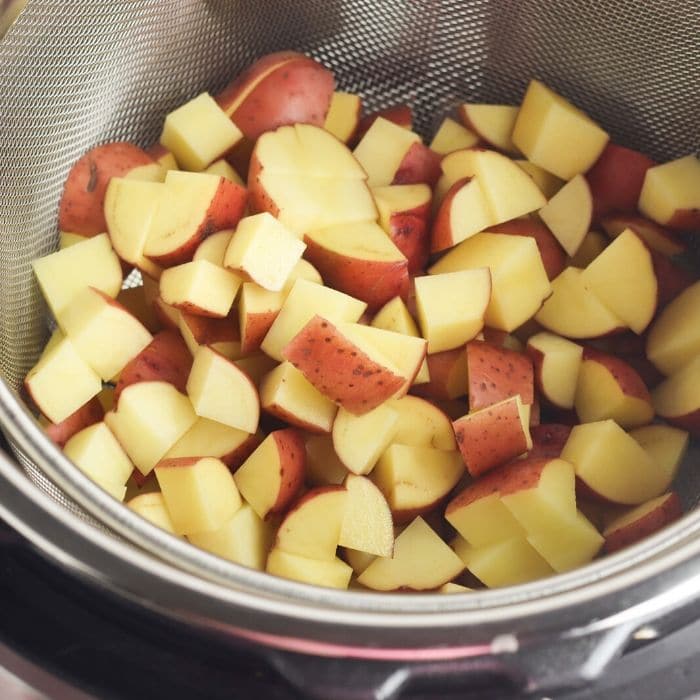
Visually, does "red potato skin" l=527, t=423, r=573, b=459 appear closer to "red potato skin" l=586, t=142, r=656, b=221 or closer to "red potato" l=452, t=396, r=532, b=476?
"red potato" l=452, t=396, r=532, b=476

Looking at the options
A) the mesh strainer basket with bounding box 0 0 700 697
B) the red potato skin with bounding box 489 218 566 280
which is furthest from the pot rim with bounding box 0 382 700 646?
the red potato skin with bounding box 489 218 566 280

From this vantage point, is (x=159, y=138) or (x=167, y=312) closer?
(x=167, y=312)

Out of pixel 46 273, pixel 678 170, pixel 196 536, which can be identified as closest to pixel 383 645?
pixel 196 536

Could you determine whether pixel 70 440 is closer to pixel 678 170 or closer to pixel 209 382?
pixel 209 382

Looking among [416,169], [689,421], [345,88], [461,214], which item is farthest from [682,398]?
[345,88]

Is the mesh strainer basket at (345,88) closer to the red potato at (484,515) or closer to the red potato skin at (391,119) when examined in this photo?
the red potato skin at (391,119)
